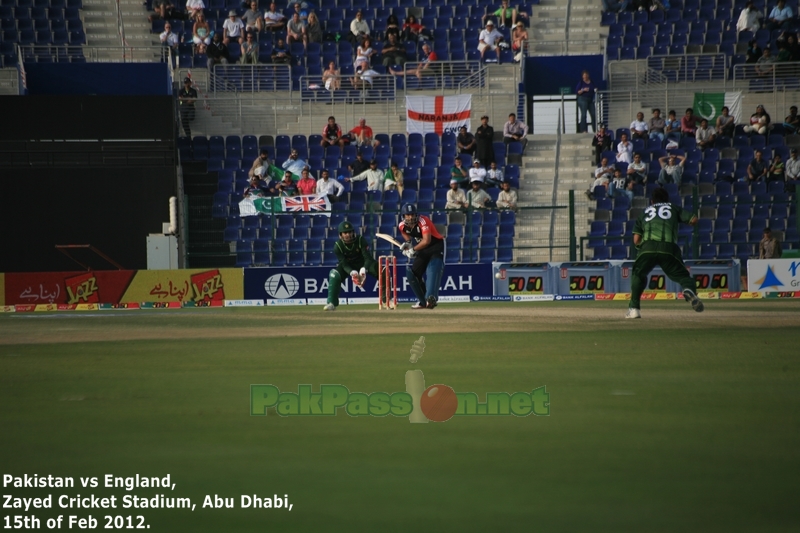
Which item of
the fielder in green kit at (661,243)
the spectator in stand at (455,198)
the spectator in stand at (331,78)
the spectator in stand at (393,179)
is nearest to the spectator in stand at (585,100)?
the spectator in stand at (455,198)

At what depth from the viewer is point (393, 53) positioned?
3531 centimetres

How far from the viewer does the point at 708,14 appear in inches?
1458

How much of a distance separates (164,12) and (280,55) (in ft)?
15.4

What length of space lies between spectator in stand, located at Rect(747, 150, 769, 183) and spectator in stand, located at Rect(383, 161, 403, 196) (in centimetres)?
991

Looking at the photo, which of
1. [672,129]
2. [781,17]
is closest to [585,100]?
[672,129]

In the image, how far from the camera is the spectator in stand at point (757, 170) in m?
30.3

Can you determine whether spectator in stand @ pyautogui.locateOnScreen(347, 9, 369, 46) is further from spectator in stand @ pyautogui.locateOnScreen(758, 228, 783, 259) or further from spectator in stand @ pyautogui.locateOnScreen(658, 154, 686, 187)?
spectator in stand @ pyautogui.locateOnScreen(758, 228, 783, 259)

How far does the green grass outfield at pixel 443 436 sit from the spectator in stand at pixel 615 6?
26242 mm

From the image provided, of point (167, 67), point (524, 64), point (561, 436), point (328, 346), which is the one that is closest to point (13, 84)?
point (167, 67)

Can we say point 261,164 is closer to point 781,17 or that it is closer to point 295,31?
point 295,31

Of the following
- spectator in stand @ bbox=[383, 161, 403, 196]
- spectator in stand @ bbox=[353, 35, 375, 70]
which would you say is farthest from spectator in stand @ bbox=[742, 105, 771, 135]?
spectator in stand @ bbox=[353, 35, 375, 70]

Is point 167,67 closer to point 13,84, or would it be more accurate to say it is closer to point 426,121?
point 13,84

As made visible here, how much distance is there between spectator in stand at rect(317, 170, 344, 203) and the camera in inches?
1175

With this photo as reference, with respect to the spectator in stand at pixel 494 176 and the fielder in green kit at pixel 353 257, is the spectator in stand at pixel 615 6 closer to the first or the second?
the spectator in stand at pixel 494 176
